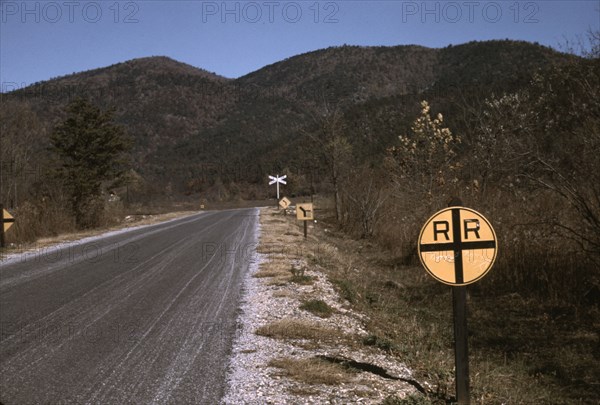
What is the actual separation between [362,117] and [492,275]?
278 ft

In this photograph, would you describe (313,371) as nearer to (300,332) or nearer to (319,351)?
(319,351)

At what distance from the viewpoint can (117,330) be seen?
6148 mm

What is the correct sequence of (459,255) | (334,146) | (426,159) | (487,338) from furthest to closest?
(334,146) → (426,159) → (487,338) → (459,255)

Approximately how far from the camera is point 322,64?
166 m

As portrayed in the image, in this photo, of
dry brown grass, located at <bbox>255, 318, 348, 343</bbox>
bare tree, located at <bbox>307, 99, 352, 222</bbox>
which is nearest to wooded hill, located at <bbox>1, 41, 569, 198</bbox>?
bare tree, located at <bbox>307, 99, 352, 222</bbox>

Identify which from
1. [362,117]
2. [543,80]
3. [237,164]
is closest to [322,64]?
[237,164]

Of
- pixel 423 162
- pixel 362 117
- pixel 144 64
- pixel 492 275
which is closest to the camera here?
pixel 492 275

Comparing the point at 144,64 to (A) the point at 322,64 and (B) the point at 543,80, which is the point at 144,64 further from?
(B) the point at 543,80

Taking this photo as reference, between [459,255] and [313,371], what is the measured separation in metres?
1.63

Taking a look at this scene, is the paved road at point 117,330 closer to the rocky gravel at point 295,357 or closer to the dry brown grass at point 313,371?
the rocky gravel at point 295,357

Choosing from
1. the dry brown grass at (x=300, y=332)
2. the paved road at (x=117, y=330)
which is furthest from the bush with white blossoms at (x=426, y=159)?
the dry brown grass at (x=300, y=332)

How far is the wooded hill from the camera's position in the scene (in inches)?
3819

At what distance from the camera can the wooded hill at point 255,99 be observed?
97.0 m

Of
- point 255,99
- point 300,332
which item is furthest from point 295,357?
point 255,99
